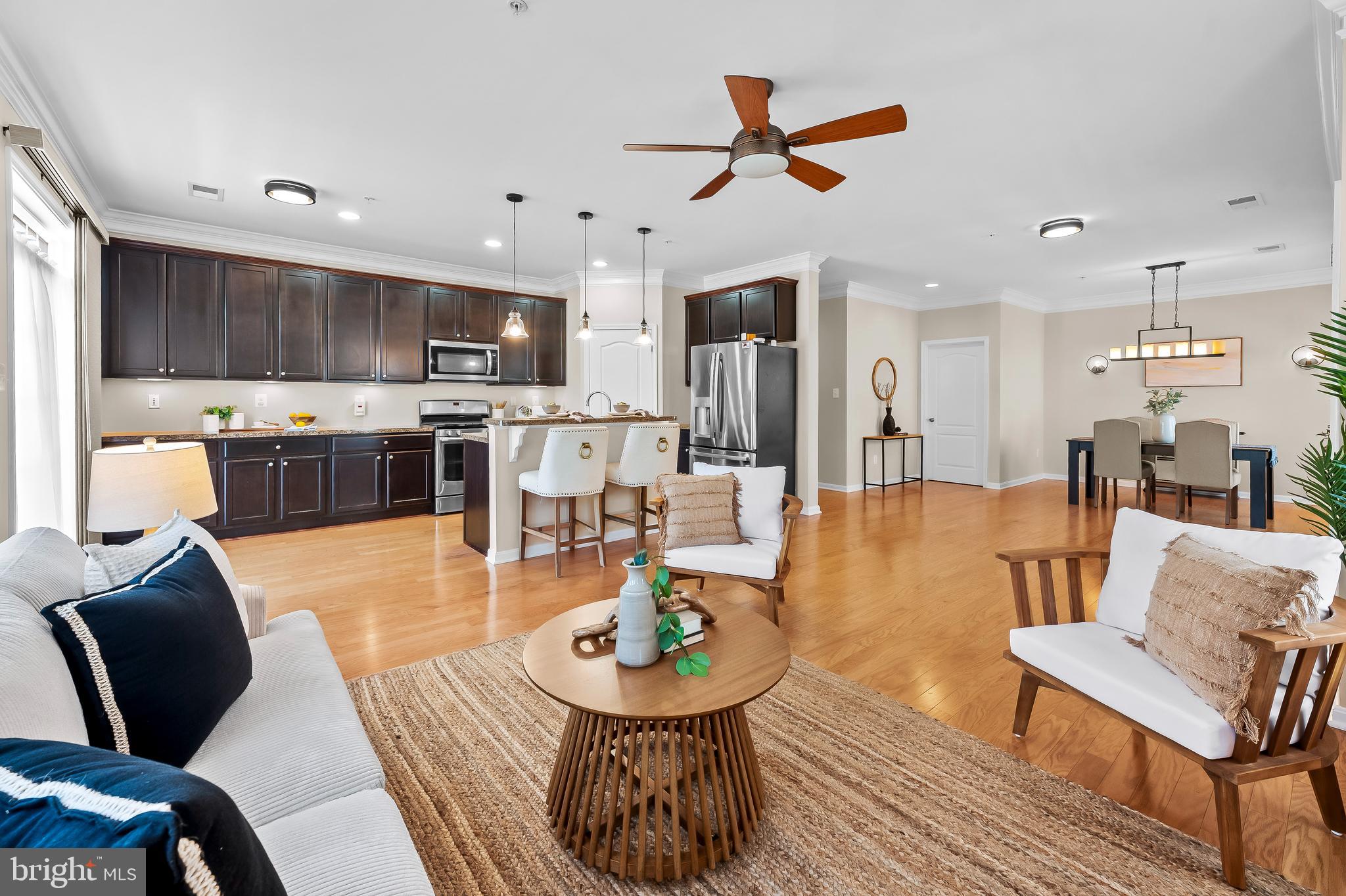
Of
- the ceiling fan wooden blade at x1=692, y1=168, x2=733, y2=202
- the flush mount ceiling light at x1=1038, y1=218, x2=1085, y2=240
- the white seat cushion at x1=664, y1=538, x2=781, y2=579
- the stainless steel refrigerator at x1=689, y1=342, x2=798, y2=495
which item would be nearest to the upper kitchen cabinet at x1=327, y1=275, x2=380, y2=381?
the stainless steel refrigerator at x1=689, y1=342, x2=798, y2=495

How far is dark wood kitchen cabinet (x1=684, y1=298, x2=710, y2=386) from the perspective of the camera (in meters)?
7.08

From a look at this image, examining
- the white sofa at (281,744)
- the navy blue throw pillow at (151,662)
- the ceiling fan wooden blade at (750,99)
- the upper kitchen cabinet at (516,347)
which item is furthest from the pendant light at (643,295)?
the navy blue throw pillow at (151,662)

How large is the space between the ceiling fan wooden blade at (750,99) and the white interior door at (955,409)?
21.3 ft

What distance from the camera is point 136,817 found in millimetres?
507

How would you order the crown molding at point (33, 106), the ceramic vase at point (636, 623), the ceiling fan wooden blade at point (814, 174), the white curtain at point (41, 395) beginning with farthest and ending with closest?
the ceiling fan wooden blade at point (814, 174), the white curtain at point (41, 395), the crown molding at point (33, 106), the ceramic vase at point (636, 623)

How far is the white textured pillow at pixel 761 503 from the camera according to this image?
11.0ft

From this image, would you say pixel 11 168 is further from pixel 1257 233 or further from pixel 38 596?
pixel 1257 233

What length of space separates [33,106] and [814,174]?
3.87 m

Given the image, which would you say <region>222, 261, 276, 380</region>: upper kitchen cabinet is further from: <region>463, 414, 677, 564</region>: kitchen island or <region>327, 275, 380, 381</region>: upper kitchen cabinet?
<region>463, 414, 677, 564</region>: kitchen island

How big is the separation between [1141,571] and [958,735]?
82cm

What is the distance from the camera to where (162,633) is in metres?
1.25

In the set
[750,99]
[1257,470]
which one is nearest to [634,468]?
[750,99]

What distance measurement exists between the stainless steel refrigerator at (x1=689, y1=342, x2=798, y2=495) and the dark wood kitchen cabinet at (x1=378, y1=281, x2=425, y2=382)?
2.93 metres

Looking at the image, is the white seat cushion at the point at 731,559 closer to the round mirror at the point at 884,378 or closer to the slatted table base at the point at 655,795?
the slatted table base at the point at 655,795
